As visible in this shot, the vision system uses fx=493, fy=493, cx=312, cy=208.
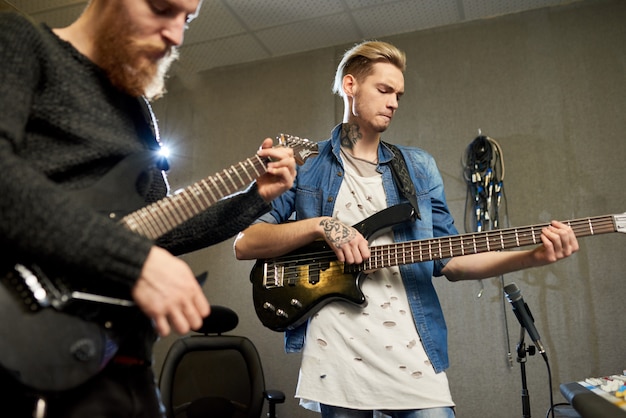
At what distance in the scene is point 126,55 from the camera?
0.93 metres

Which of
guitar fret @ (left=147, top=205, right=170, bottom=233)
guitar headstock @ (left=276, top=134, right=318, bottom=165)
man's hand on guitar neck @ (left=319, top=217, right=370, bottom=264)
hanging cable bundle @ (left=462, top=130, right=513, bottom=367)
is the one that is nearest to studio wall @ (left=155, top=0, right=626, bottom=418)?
hanging cable bundle @ (left=462, top=130, right=513, bottom=367)

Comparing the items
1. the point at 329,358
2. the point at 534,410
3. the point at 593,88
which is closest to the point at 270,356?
the point at 534,410

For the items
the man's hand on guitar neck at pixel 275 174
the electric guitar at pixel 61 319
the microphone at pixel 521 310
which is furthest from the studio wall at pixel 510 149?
the electric guitar at pixel 61 319

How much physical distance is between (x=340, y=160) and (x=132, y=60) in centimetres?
105

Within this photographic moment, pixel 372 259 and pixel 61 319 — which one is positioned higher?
pixel 372 259

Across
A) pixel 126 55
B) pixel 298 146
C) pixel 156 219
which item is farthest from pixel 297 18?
pixel 156 219

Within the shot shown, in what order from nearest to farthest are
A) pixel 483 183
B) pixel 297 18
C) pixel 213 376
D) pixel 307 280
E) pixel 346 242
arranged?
pixel 346 242, pixel 307 280, pixel 213 376, pixel 483 183, pixel 297 18

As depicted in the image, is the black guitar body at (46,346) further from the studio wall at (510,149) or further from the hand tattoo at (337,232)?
the studio wall at (510,149)

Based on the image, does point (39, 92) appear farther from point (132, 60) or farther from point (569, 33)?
point (569, 33)

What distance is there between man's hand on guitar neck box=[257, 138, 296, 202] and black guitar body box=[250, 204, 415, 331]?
1.70 ft

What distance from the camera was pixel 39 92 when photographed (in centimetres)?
85

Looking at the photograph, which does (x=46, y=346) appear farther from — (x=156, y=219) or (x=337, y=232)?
(x=337, y=232)

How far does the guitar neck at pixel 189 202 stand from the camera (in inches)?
35.9

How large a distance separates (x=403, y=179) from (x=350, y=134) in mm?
317
